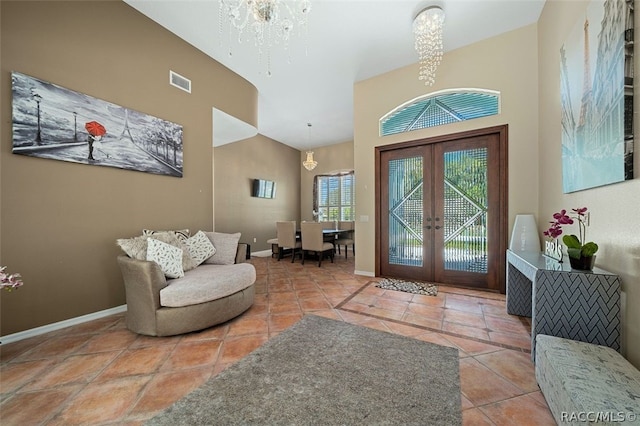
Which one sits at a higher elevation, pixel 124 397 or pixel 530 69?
pixel 530 69

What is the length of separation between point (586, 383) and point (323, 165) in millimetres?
7385

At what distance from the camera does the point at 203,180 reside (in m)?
3.58

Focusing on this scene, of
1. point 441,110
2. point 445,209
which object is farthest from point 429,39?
point 445,209

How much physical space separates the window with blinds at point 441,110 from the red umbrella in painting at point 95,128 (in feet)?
12.4

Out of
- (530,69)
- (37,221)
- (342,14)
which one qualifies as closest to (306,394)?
(37,221)

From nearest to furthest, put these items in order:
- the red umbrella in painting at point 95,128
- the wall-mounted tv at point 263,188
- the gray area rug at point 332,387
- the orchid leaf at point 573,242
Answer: the gray area rug at point 332,387, the orchid leaf at point 573,242, the red umbrella in painting at point 95,128, the wall-mounted tv at point 263,188

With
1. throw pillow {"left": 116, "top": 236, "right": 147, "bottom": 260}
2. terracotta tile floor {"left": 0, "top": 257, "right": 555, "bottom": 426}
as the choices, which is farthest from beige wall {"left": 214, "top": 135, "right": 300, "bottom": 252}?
terracotta tile floor {"left": 0, "top": 257, "right": 555, "bottom": 426}

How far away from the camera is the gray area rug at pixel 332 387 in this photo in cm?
119

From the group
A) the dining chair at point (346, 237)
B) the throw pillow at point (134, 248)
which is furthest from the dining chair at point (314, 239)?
the throw pillow at point (134, 248)

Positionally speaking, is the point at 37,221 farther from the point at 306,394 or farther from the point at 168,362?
the point at 306,394

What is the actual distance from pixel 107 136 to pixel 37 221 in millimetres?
1051

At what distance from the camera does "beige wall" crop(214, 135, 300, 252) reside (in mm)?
5602

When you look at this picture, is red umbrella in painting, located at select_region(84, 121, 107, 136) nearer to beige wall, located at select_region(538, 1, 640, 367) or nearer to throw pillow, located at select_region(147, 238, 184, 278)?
throw pillow, located at select_region(147, 238, 184, 278)

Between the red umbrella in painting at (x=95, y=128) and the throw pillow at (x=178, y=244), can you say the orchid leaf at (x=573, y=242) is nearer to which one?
the throw pillow at (x=178, y=244)
